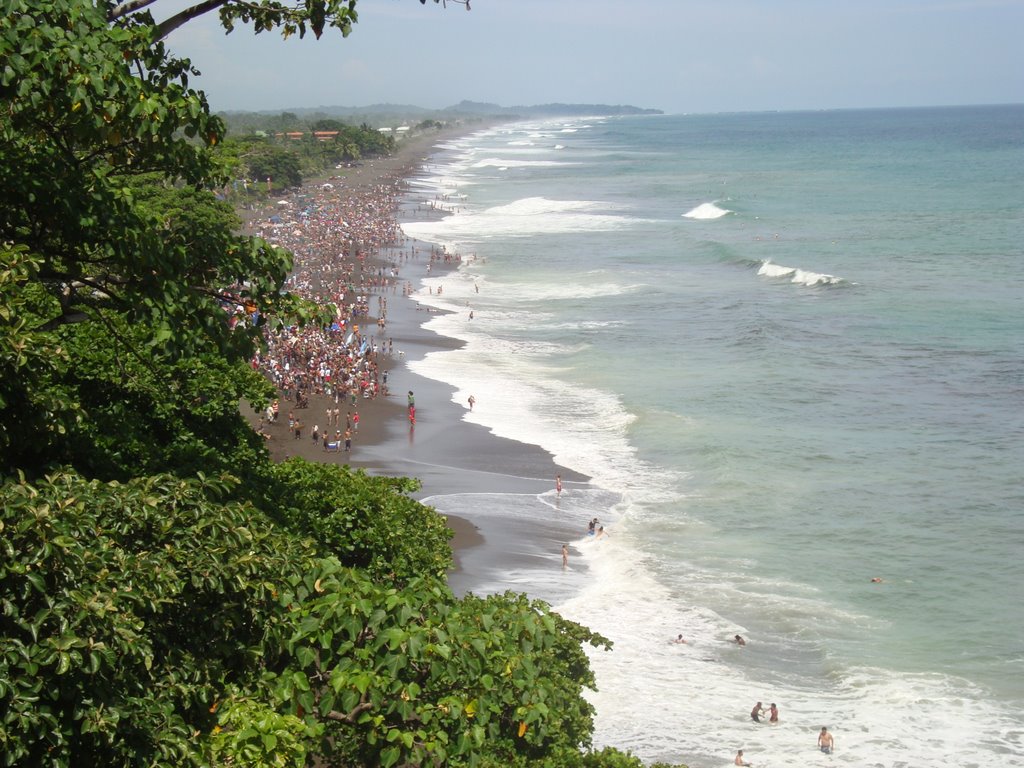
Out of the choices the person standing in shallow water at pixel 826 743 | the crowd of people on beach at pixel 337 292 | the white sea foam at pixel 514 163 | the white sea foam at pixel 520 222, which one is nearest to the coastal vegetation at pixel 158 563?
the crowd of people on beach at pixel 337 292

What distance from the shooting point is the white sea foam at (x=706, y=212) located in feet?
241

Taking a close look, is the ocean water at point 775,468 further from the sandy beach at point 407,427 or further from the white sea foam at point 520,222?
the white sea foam at point 520,222

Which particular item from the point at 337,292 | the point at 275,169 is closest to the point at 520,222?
the point at 275,169

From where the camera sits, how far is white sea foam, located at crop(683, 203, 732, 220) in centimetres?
7338

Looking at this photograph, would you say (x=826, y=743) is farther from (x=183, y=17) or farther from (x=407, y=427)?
(x=407, y=427)

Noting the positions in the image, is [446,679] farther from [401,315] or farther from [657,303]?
[657,303]

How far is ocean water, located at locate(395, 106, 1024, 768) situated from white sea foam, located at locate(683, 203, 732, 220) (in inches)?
445

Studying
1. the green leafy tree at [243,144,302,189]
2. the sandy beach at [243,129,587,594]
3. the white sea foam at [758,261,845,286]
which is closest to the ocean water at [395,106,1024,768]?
the white sea foam at [758,261,845,286]

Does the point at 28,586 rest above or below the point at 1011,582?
above

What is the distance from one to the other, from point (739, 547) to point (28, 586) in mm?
16655

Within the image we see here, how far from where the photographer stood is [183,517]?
18.2 feet

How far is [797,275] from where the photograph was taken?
164ft

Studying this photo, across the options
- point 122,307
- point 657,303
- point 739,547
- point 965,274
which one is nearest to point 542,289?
point 657,303

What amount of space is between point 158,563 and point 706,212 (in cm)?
7261
